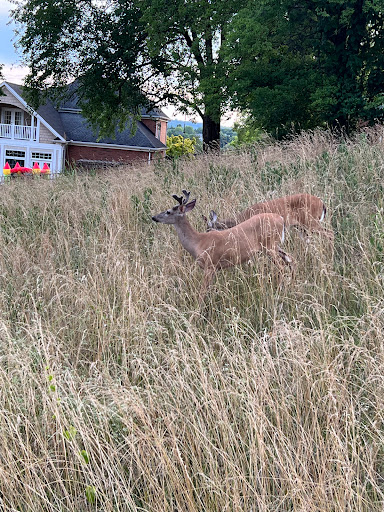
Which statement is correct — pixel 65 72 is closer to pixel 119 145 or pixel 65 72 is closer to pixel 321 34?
pixel 321 34

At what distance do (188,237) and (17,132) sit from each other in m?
28.0

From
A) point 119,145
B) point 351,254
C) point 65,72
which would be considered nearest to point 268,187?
point 351,254

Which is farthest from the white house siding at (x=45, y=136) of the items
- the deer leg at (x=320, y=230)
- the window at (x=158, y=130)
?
the deer leg at (x=320, y=230)

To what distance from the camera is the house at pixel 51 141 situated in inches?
1198

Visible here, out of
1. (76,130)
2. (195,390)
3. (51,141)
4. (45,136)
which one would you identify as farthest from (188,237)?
(76,130)

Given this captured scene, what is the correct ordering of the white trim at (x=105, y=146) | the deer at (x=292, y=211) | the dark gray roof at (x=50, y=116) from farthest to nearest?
the white trim at (x=105, y=146), the dark gray roof at (x=50, y=116), the deer at (x=292, y=211)

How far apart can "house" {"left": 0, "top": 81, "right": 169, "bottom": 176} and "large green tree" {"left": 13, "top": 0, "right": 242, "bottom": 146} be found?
33.3 feet

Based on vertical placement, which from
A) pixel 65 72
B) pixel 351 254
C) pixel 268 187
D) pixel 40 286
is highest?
pixel 65 72

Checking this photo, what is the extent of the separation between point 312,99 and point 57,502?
47.9ft

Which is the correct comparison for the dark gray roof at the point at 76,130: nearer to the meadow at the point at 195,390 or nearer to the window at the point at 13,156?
the window at the point at 13,156

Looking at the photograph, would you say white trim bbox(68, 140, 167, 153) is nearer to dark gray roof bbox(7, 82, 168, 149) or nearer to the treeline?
dark gray roof bbox(7, 82, 168, 149)

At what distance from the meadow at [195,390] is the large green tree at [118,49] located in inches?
506

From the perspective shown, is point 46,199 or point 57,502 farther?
point 46,199

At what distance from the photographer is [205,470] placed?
2350 millimetres
